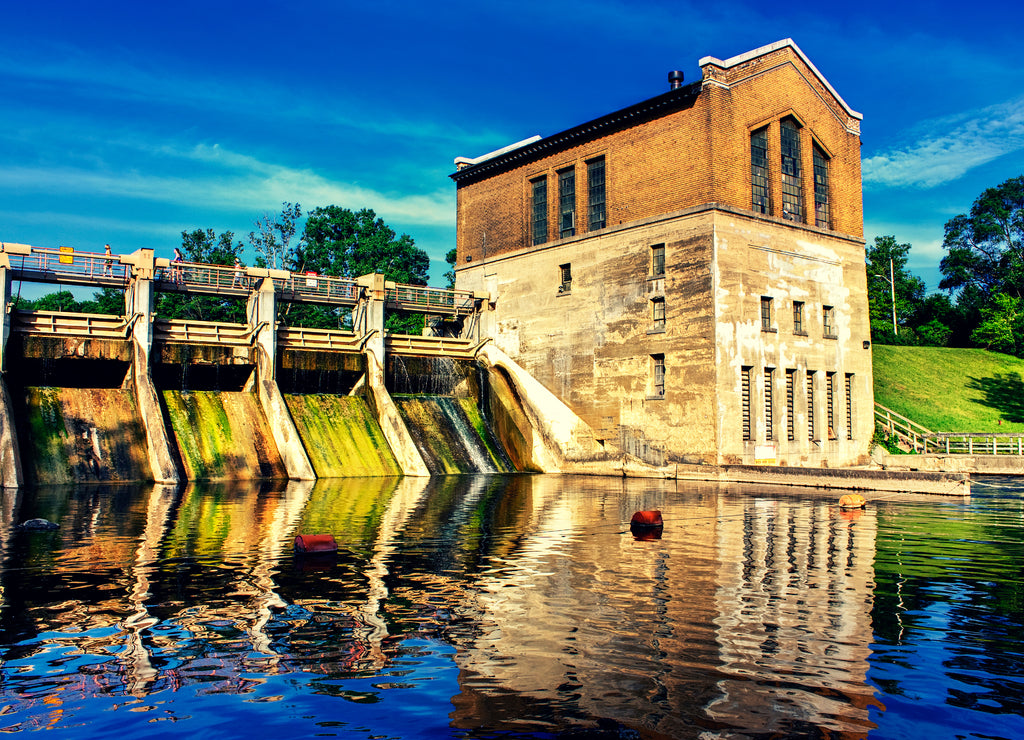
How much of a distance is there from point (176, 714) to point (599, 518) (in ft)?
49.0

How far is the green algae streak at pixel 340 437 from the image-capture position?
35.8 metres

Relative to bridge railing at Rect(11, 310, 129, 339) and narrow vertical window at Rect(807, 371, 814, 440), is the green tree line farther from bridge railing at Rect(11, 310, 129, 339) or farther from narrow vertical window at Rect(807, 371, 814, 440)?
bridge railing at Rect(11, 310, 129, 339)

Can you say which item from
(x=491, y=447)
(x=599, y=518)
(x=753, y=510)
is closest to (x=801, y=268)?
(x=491, y=447)

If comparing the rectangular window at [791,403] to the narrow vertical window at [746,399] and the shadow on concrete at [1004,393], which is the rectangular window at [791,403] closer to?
the narrow vertical window at [746,399]

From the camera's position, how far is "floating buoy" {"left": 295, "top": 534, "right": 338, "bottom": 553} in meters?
14.0

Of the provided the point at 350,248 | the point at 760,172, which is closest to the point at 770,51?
the point at 760,172

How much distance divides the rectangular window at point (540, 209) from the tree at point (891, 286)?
41612 millimetres

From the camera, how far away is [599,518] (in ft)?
67.5

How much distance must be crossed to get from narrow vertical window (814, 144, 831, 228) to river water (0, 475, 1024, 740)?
2582cm

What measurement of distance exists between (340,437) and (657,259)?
16.4 m

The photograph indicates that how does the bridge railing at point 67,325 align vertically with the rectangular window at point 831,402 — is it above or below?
above

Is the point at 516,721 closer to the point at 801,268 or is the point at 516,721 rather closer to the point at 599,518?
the point at 599,518

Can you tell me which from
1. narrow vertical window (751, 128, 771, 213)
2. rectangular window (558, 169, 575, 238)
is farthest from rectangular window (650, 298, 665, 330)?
rectangular window (558, 169, 575, 238)

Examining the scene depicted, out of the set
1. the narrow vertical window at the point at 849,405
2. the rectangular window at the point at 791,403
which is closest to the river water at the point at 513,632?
the rectangular window at the point at 791,403
